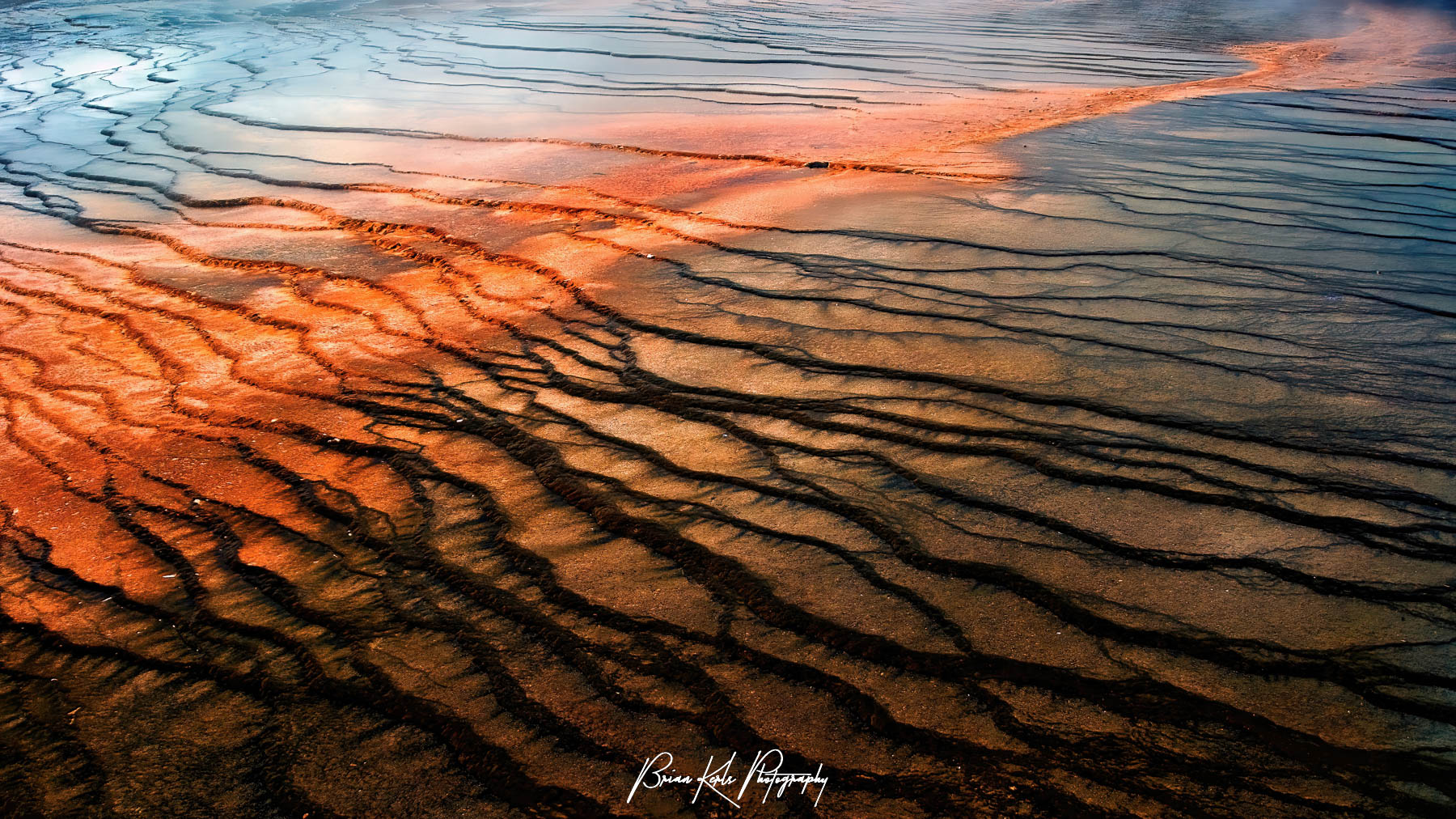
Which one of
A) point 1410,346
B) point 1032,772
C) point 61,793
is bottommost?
point 61,793

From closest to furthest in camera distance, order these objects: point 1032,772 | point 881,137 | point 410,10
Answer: point 1032,772 < point 881,137 < point 410,10

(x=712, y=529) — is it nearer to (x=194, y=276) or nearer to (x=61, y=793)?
(x=61, y=793)

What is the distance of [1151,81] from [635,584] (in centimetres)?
697

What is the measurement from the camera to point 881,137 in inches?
236

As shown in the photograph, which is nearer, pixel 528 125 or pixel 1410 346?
pixel 1410 346

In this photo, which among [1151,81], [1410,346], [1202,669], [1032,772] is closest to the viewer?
[1032,772]

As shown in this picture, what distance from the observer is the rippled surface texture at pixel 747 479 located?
1.80 metres

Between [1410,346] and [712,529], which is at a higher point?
[1410,346]

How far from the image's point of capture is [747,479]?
8.47 feet

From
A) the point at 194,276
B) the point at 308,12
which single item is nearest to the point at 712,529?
A: the point at 194,276

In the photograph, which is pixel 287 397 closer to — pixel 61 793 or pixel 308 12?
pixel 61 793

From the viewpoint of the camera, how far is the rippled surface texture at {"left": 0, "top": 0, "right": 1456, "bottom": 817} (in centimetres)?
180

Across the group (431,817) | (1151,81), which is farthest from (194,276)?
(1151,81)

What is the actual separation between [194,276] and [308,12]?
39.6 feet
